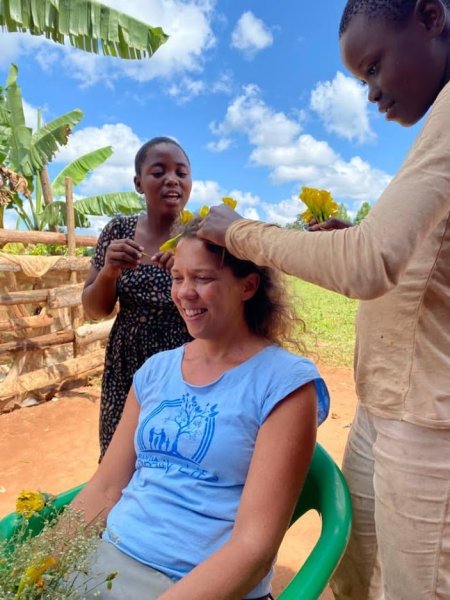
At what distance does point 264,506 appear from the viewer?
125 cm

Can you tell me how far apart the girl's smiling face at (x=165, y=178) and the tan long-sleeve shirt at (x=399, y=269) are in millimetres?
1042

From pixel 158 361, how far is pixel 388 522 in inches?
34.4

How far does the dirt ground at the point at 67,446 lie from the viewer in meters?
3.09

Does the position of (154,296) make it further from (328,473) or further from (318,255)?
(318,255)

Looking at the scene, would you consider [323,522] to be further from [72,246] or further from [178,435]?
[72,246]

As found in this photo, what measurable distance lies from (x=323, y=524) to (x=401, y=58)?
47.5 inches

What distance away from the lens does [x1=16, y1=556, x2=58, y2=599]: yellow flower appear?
0.95m

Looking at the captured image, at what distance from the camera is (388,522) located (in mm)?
1258

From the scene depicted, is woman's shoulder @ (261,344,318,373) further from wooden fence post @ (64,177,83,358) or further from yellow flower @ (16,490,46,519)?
wooden fence post @ (64,177,83,358)

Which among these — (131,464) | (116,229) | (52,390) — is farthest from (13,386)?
(131,464)

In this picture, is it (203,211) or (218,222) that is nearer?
(218,222)

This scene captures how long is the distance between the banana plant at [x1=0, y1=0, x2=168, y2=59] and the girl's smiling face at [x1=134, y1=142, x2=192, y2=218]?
4.39 m

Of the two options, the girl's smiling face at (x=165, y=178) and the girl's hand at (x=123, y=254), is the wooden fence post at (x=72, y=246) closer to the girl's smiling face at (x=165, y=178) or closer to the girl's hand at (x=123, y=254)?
the girl's smiling face at (x=165, y=178)

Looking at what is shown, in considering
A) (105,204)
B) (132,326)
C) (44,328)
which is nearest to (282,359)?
(132,326)
